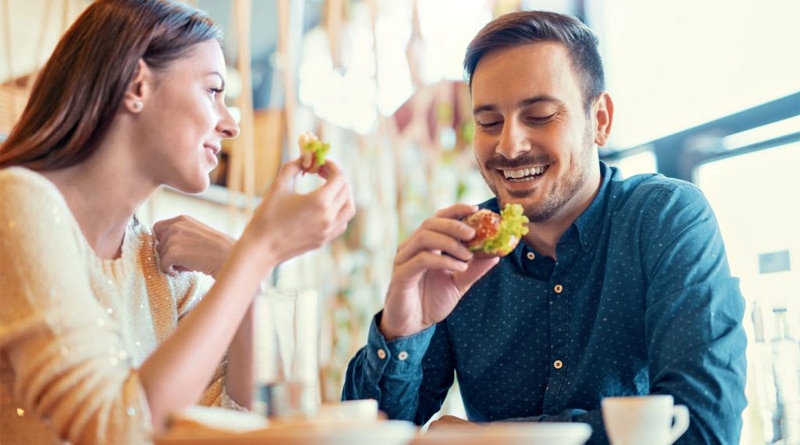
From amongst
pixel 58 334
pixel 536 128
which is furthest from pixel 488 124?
pixel 58 334

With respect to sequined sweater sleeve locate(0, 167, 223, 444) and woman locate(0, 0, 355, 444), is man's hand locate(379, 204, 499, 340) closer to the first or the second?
woman locate(0, 0, 355, 444)

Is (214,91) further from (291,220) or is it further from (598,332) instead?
(598,332)

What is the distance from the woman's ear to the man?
564 mm

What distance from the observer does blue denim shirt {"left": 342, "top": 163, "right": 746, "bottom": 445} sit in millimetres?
1596

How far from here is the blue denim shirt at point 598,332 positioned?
5.24ft

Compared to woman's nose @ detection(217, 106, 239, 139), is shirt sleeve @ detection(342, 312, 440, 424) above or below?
below

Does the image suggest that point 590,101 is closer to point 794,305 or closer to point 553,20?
point 553,20

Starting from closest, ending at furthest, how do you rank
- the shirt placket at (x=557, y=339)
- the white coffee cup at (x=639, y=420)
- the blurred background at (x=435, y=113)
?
the white coffee cup at (x=639, y=420) → the shirt placket at (x=557, y=339) → the blurred background at (x=435, y=113)

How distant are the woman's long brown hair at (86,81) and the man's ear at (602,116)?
1.10 m

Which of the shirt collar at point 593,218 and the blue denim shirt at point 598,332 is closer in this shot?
the blue denim shirt at point 598,332

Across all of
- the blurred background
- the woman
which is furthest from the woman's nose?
the blurred background

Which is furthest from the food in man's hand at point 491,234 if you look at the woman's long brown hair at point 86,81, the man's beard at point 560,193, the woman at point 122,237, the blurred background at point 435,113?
the blurred background at point 435,113

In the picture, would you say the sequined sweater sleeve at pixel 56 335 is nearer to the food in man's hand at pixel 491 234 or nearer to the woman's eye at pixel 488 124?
the food in man's hand at pixel 491 234

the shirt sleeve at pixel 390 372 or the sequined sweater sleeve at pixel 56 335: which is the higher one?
the sequined sweater sleeve at pixel 56 335
